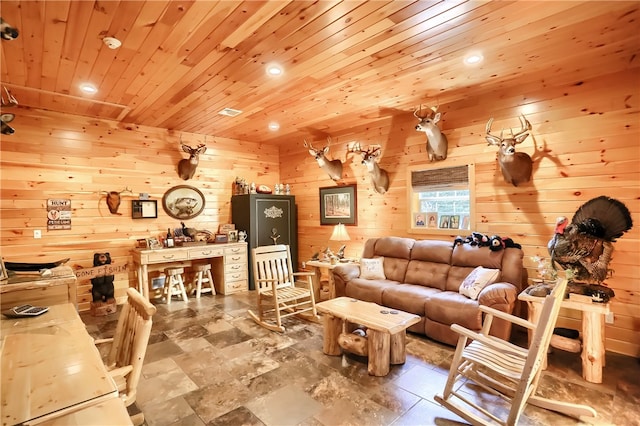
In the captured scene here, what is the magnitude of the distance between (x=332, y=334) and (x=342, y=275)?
118 cm

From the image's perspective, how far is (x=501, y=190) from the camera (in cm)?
378

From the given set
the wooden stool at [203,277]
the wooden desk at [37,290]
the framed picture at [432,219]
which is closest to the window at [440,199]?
the framed picture at [432,219]

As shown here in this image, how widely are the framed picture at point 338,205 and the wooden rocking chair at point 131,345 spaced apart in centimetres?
387

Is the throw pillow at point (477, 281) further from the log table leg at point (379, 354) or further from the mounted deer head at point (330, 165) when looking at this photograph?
the mounted deer head at point (330, 165)

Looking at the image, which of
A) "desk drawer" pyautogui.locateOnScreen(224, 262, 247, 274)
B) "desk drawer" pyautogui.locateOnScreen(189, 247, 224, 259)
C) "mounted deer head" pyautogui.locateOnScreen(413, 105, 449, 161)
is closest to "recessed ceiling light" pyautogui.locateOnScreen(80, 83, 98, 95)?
"desk drawer" pyautogui.locateOnScreen(189, 247, 224, 259)

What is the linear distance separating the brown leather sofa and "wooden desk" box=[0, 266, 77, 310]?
9.25 ft

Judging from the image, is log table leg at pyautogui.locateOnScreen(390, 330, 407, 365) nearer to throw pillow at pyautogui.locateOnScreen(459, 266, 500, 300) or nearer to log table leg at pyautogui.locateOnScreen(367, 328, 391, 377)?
log table leg at pyautogui.locateOnScreen(367, 328, 391, 377)

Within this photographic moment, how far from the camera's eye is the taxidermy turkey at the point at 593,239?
2.74 meters

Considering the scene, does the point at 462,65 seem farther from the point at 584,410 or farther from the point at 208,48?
the point at 584,410

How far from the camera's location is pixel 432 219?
4.43 m

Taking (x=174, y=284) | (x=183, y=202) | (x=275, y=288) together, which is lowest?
(x=174, y=284)

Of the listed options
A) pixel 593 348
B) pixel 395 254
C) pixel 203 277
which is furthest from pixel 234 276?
pixel 593 348

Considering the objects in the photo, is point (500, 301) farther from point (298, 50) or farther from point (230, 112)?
point (230, 112)

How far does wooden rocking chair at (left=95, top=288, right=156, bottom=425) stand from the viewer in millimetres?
1625
